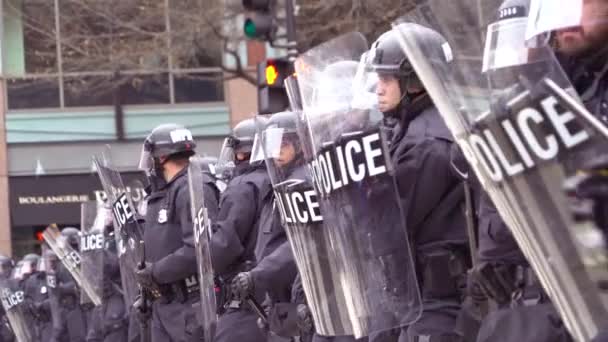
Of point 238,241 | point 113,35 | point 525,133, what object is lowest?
point 238,241

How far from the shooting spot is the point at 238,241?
29.4 ft

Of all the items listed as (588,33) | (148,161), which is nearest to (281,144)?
Answer: (148,161)

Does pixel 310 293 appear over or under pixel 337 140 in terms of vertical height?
under

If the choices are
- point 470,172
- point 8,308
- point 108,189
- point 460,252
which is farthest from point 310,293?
point 8,308

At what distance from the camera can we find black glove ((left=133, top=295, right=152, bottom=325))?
9.85m

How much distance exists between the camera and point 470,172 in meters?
5.27

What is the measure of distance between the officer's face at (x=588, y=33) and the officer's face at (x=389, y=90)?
164 cm

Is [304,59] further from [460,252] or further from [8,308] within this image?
[8,308]

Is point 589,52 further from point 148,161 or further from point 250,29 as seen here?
point 250,29

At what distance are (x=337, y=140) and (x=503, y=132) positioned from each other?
6.49ft

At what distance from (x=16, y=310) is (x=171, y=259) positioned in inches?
343

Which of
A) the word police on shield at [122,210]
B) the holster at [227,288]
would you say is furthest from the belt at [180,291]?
the word police on shield at [122,210]

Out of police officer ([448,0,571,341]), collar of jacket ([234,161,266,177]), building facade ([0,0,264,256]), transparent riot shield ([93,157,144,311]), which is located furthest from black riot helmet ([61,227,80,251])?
police officer ([448,0,571,341])

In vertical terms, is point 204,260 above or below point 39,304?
above
